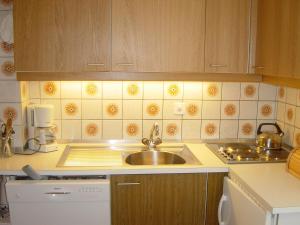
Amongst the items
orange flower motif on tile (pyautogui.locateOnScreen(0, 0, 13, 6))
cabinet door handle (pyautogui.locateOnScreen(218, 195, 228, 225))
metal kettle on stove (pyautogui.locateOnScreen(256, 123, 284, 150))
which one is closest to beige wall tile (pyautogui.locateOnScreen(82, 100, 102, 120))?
orange flower motif on tile (pyautogui.locateOnScreen(0, 0, 13, 6))

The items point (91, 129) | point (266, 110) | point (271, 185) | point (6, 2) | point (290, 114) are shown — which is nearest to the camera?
point (271, 185)

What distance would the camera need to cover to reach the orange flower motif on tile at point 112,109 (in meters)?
2.52

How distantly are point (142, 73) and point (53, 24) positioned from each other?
1.99 feet

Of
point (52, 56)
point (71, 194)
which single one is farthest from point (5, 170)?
point (52, 56)

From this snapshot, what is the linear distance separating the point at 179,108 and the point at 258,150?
62cm

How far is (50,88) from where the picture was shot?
8.06 feet

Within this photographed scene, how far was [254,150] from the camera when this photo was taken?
245 centimetres

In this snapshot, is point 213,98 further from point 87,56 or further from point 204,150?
point 87,56

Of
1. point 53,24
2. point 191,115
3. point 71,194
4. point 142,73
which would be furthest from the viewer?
point 191,115

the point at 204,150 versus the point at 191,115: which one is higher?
the point at 191,115

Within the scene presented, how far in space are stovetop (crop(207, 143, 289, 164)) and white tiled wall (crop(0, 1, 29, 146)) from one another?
129 cm

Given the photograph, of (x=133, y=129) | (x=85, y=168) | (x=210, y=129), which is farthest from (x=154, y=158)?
(x=85, y=168)

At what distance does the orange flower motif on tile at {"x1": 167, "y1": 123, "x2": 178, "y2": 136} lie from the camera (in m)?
2.58

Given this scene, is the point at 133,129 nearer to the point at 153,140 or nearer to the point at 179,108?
the point at 153,140
